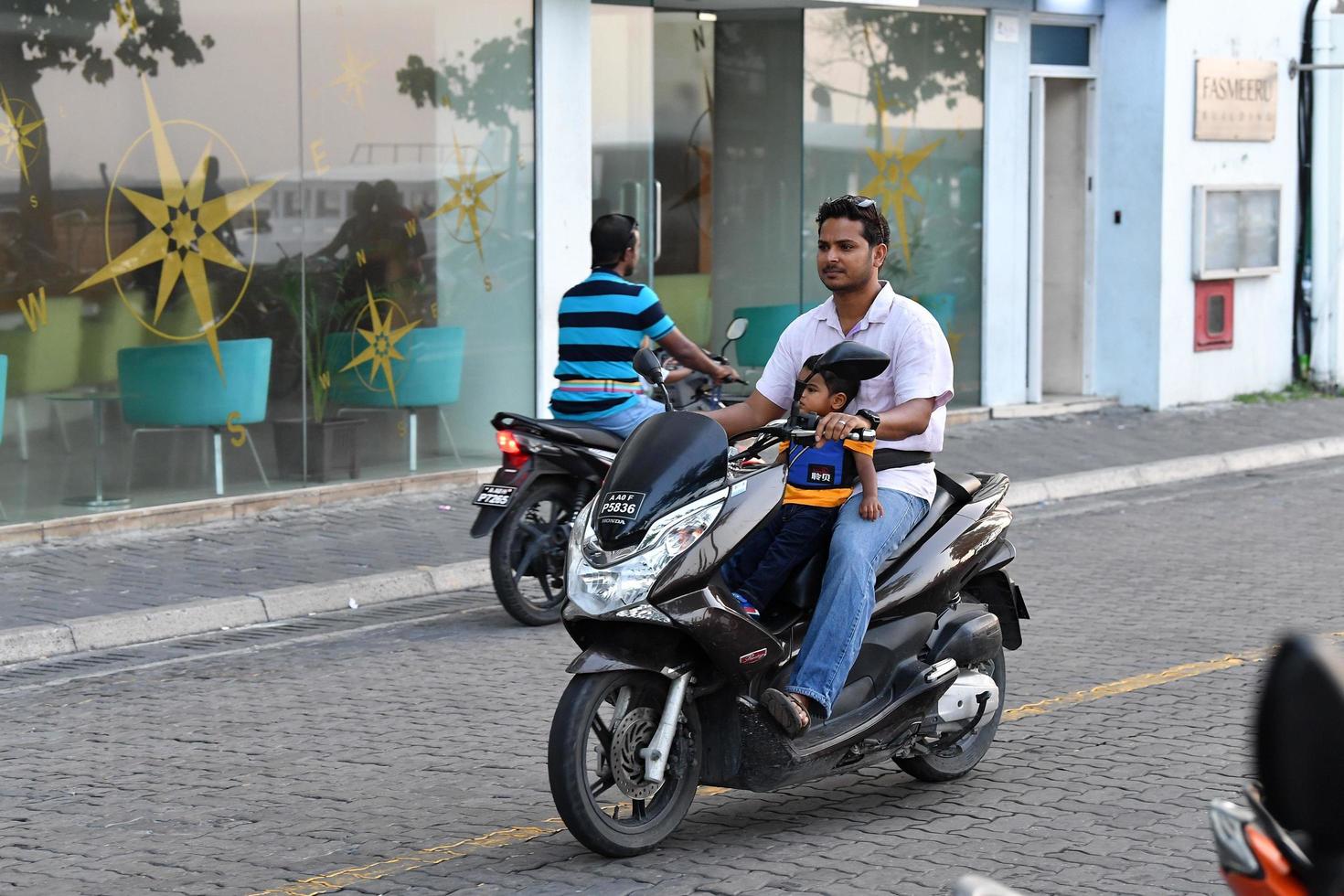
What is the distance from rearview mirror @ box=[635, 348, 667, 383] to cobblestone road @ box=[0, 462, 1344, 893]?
132cm

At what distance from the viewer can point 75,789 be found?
234 inches

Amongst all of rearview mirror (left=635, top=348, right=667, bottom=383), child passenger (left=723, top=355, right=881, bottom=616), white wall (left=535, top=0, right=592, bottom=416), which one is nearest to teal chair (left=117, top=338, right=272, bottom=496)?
white wall (left=535, top=0, right=592, bottom=416)

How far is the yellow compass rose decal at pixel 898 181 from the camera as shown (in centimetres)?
1598

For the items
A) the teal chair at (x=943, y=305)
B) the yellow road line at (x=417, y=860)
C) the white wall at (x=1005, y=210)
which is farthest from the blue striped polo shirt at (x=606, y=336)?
the white wall at (x=1005, y=210)

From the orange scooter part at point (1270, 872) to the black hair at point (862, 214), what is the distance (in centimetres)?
333

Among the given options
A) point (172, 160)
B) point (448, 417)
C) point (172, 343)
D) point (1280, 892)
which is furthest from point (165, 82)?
point (1280, 892)

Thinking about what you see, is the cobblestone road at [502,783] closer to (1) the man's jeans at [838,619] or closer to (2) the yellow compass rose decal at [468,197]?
(1) the man's jeans at [838,619]

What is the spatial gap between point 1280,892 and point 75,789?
459 centimetres

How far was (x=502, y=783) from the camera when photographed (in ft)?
19.4

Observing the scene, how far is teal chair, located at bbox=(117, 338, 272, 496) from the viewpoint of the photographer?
36.8 ft

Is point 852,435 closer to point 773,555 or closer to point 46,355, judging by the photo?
point 773,555

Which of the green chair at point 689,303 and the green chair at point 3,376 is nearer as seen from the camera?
the green chair at point 3,376

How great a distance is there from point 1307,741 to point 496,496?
21.3 feet

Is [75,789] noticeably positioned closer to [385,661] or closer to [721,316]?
[385,661]
